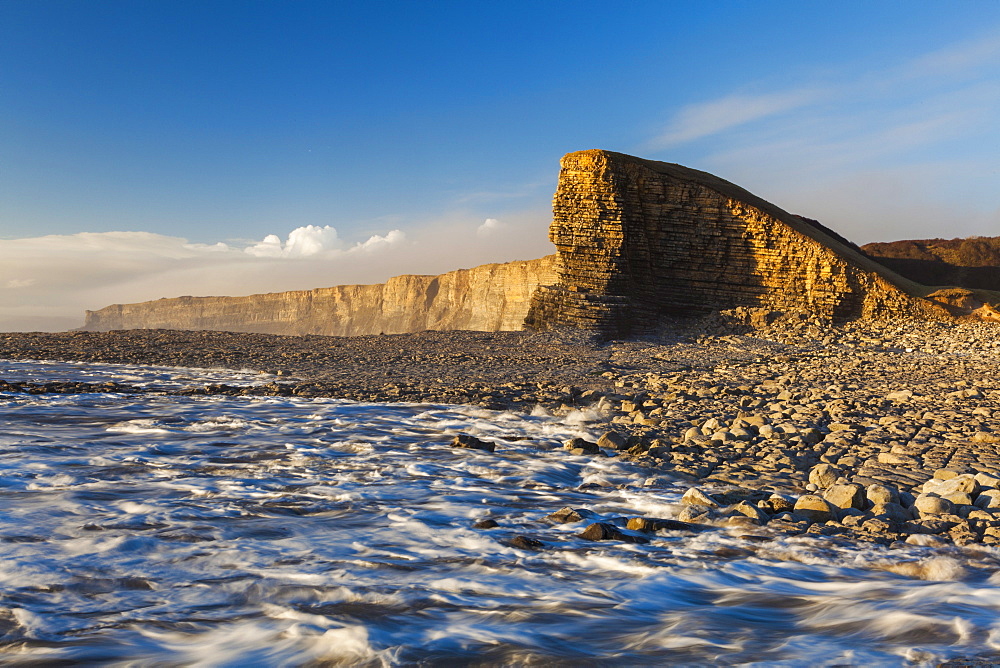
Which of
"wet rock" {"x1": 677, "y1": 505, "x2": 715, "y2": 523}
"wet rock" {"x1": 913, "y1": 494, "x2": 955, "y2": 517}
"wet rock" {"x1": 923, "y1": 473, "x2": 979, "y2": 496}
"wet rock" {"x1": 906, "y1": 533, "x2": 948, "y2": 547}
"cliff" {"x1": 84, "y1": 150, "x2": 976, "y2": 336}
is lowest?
"wet rock" {"x1": 906, "y1": 533, "x2": 948, "y2": 547}

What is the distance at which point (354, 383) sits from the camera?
11305 mm

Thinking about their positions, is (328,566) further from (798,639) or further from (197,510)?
(798,639)

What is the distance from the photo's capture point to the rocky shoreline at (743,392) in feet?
14.7

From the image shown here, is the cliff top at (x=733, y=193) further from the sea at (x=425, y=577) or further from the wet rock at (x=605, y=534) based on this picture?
the wet rock at (x=605, y=534)

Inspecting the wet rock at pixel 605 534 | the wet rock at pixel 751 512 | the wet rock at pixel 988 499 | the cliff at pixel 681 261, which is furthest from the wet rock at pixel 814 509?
the cliff at pixel 681 261

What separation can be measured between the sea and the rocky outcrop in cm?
1540

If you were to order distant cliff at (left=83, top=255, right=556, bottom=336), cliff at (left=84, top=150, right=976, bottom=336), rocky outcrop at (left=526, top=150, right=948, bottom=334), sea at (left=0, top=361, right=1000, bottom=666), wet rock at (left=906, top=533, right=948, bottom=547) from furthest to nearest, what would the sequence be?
distant cliff at (left=83, top=255, right=556, bottom=336) < rocky outcrop at (left=526, top=150, right=948, bottom=334) < cliff at (left=84, top=150, right=976, bottom=336) < wet rock at (left=906, top=533, right=948, bottom=547) < sea at (left=0, top=361, right=1000, bottom=666)

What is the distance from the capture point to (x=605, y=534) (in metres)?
4.12

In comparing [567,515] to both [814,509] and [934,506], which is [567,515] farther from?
[934,506]

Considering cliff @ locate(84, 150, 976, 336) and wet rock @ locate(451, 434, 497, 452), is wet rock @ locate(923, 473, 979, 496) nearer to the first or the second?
wet rock @ locate(451, 434, 497, 452)

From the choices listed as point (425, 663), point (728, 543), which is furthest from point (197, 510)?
point (728, 543)

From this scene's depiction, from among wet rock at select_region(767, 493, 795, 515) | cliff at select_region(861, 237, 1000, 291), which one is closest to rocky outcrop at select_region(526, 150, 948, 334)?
cliff at select_region(861, 237, 1000, 291)

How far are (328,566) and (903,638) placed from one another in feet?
9.90

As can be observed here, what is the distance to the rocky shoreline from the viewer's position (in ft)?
14.7
